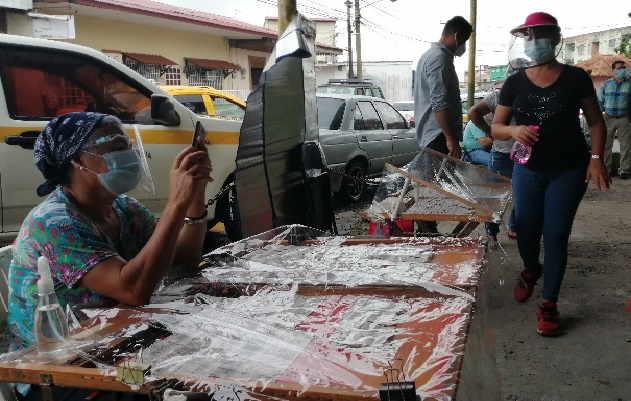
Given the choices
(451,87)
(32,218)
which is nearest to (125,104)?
(451,87)

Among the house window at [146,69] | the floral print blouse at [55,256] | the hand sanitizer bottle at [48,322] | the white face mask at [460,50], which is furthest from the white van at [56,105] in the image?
the house window at [146,69]

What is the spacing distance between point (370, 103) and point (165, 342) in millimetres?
7320

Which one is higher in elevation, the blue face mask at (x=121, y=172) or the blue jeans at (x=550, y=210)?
the blue face mask at (x=121, y=172)

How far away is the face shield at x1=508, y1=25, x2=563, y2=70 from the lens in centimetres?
311

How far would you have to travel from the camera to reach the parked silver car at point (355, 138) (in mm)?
7270

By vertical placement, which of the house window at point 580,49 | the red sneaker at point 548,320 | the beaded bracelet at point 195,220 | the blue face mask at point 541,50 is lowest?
the red sneaker at point 548,320

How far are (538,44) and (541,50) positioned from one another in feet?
0.13

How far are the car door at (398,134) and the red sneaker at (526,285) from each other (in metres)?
5.12

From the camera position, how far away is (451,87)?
13.8ft

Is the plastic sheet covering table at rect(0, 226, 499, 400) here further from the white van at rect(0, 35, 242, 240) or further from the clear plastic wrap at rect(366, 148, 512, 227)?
the white van at rect(0, 35, 242, 240)

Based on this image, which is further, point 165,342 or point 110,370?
point 165,342

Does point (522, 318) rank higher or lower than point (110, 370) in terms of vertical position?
lower

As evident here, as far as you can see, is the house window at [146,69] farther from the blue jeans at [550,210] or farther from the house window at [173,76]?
the blue jeans at [550,210]

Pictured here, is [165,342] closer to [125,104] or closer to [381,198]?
[381,198]
